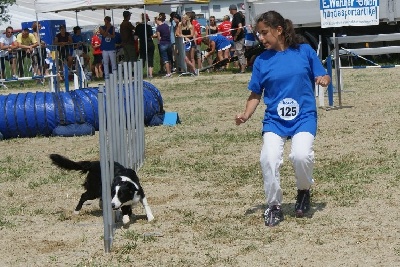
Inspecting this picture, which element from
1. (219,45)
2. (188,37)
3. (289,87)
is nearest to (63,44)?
(188,37)

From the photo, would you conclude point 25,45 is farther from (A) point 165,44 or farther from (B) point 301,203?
(B) point 301,203

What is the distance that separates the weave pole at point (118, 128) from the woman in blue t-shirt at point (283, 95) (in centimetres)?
120

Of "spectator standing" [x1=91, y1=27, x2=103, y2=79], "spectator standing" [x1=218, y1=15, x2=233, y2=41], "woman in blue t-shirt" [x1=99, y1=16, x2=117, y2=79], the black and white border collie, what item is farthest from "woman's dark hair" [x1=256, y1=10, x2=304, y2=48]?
"spectator standing" [x1=91, y1=27, x2=103, y2=79]

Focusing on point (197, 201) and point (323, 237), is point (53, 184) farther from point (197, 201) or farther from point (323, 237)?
point (323, 237)

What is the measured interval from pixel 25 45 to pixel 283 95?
68.4 ft

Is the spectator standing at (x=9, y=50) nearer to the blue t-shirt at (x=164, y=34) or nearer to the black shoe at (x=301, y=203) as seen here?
the blue t-shirt at (x=164, y=34)

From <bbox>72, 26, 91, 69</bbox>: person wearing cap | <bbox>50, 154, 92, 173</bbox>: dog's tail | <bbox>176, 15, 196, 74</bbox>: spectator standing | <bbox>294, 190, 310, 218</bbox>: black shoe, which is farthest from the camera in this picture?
<bbox>72, 26, 91, 69</bbox>: person wearing cap

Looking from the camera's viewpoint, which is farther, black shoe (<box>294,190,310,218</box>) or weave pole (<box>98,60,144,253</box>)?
black shoe (<box>294,190,310,218</box>)

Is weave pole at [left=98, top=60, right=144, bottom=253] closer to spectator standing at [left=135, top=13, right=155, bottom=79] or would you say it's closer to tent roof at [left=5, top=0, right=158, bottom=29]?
spectator standing at [left=135, top=13, right=155, bottom=79]

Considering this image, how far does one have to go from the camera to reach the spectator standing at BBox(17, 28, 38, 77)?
27.1 m

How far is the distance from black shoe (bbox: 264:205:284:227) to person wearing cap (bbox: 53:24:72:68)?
2037 cm

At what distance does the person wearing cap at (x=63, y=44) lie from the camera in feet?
89.7

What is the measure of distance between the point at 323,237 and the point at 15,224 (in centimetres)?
280

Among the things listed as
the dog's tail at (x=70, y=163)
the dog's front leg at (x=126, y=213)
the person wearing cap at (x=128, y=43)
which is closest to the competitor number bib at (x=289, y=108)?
the dog's front leg at (x=126, y=213)
